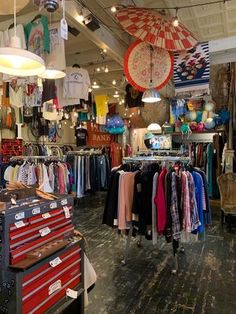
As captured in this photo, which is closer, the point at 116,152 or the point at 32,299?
the point at 32,299

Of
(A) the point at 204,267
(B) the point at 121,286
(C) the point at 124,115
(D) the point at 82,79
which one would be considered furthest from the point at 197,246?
(C) the point at 124,115

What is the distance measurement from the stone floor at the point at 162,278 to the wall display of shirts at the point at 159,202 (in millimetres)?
496

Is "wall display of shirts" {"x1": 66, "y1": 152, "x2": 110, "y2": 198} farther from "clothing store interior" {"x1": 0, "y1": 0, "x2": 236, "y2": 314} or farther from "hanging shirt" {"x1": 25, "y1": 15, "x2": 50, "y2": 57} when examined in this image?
"hanging shirt" {"x1": 25, "y1": 15, "x2": 50, "y2": 57}

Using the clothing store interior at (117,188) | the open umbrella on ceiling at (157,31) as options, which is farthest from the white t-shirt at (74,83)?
the open umbrella on ceiling at (157,31)

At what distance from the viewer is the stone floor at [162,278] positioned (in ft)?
9.09

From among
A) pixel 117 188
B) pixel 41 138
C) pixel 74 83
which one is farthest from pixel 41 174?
pixel 41 138

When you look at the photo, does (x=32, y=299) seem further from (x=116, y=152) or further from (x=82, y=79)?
(x=116, y=152)

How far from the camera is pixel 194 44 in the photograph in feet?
13.3

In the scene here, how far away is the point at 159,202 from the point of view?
333 centimetres

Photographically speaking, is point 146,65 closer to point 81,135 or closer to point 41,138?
point 81,135

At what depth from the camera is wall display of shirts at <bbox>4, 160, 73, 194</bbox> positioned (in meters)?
5.00

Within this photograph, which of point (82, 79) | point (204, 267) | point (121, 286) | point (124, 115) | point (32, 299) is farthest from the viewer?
point (124, 115)

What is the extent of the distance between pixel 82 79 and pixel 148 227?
2.81 m

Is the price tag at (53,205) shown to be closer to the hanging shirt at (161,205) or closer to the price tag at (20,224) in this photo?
the price tag at (20,224)
